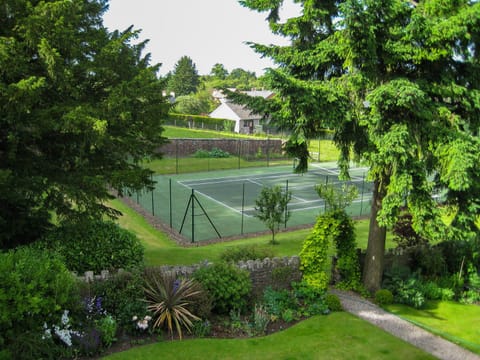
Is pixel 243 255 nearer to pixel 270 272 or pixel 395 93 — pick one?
pixel 270 272

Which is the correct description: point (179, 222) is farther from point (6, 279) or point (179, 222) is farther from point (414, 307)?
point (6, 279)

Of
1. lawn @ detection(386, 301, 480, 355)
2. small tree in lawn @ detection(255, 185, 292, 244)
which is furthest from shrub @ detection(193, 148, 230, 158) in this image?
lawn @ detection(386, 301, 480, 355)

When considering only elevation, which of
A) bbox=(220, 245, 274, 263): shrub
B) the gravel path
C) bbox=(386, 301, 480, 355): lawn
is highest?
bbox=(220, 245, 274, 263): shrub

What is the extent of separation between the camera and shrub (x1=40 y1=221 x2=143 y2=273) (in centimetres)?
1061

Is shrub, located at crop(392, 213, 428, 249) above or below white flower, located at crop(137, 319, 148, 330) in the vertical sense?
above

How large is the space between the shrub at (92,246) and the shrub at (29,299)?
234 centimetres

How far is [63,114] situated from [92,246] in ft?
11.3

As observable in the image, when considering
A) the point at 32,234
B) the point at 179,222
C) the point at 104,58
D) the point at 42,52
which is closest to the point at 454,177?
the point at 104,58

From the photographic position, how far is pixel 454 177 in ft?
32.4

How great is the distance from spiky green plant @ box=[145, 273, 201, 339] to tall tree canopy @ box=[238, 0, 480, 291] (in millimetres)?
4712

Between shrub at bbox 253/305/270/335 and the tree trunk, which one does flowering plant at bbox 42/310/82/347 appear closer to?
shrub at bbox 253/305/270/335

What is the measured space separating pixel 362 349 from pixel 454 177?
4539mm

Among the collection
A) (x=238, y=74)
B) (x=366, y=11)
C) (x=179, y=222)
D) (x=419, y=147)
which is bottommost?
(x=179, y=222)

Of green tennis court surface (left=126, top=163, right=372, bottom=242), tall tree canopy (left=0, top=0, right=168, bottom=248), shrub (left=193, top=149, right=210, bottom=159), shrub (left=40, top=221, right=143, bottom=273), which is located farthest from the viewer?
shrub (left=193, top=149, right=210, bottom=159)
